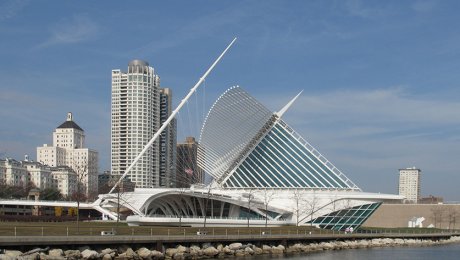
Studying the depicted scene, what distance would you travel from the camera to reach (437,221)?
13150 cm

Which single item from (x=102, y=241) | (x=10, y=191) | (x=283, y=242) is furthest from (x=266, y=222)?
(x=10, y=191)

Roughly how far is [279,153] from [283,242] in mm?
39562

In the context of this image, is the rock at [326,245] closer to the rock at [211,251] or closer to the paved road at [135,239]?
the paved road at [135,239]

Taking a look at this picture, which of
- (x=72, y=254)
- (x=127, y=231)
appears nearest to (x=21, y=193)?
(x=127, y=231)

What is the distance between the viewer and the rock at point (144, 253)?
43.3m

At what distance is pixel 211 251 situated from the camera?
1948 inches

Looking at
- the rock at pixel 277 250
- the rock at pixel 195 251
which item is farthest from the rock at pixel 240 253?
the rock at pixel 277 250

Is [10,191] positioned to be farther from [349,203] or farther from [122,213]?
[349,203]

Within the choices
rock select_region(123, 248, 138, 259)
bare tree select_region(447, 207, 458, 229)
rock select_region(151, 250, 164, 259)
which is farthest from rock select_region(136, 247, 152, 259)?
bare tree select_region(447, 207, 458, 229)

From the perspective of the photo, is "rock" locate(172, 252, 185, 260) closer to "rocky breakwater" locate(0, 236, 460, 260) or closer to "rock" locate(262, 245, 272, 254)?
"rocky breakwater" locate(0, 236, 460, 260)

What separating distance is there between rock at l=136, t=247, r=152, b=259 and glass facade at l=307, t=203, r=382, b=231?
48318 millimetres

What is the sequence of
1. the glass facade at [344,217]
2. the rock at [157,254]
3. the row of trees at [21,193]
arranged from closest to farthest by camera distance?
the rock at [157,254]
the glass facade at [344,217]
the row of trees at [21,193]

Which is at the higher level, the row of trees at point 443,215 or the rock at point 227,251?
the rock at point 227,251

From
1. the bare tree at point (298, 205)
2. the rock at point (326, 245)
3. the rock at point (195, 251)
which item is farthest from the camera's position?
the bare tree at point (298, 205)
